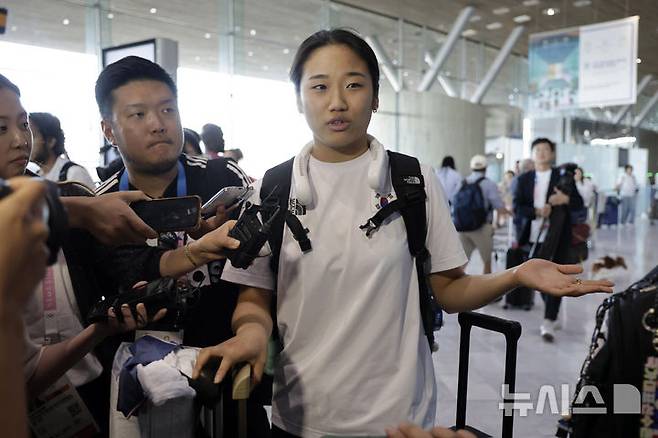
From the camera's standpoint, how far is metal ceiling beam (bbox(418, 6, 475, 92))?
11.5 metres

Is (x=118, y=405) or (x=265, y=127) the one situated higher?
(x=265, y=127)

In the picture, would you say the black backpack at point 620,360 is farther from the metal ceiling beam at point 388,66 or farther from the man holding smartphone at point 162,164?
the metal ceiling beam at point 388,66

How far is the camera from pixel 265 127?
Result: 869 centimetres

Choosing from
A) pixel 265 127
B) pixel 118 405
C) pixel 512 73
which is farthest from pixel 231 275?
pixel 512 73

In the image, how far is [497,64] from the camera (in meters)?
13.4

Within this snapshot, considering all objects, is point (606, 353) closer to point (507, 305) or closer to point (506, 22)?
point (507, 305)

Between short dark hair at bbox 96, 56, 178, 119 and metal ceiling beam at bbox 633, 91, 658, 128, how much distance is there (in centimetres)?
2030

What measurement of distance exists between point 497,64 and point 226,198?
1339 cm

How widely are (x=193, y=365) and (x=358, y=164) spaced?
0.61 m

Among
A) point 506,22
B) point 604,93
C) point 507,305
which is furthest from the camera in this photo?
point 506,22

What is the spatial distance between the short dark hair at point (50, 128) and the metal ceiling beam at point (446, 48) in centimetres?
1000

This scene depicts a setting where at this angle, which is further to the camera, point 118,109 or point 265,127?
point 265,127

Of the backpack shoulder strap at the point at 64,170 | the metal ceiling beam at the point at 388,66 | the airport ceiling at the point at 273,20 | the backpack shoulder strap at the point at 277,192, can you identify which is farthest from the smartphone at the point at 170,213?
the metal ceiling beam at the point at 388,66

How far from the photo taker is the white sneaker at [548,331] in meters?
4.50
